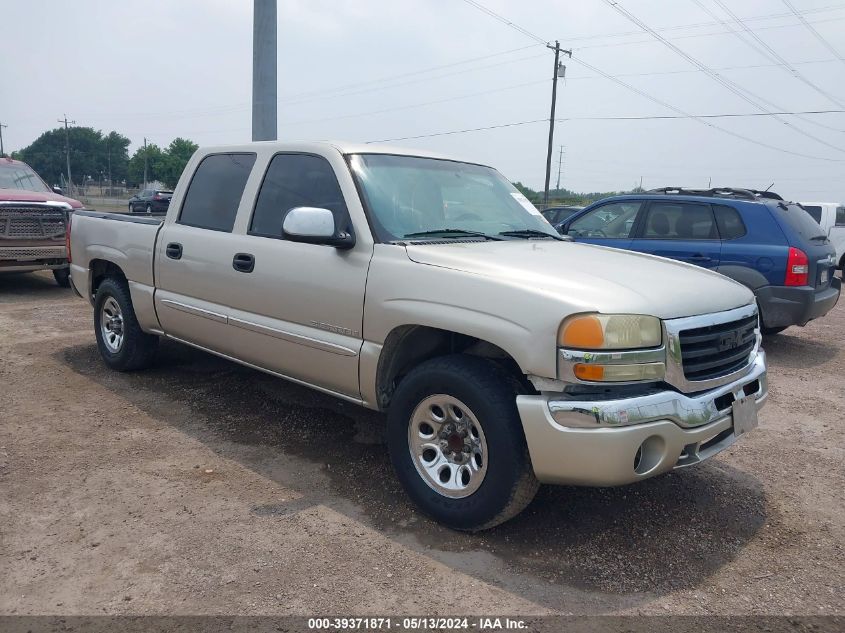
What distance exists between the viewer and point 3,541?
10.2 ft

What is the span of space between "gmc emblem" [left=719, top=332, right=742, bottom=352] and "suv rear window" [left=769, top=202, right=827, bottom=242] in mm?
4514

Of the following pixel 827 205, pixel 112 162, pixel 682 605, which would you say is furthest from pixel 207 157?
pixel 112 162

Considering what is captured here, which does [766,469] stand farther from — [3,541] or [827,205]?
[827,205]

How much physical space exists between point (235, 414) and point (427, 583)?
2482 millimetres

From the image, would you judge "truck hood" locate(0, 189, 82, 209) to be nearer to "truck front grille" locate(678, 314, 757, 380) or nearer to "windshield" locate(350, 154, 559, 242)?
"windshield" locate(350, 154, 559, 242)

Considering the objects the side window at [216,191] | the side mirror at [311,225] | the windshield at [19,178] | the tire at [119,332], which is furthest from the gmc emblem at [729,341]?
the windshield at [19,178]

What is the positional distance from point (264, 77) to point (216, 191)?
688 cm

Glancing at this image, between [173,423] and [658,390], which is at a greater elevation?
[658,390]

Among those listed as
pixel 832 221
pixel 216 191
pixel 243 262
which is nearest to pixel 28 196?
pixel 216 191

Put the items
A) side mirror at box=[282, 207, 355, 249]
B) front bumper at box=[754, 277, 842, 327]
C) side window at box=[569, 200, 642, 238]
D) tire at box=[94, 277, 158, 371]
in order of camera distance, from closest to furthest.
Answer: side mirror at box=[282, 207, 355, 249], tire at box=[94, 277, 158, 371], front bumper at box=[754, 277, 842, 327], side window at box=[569, 200, 642, 238]

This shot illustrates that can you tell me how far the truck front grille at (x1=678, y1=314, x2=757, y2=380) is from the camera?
3055mm

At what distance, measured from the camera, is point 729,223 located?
7465mm

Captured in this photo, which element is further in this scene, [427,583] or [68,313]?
[68,313]

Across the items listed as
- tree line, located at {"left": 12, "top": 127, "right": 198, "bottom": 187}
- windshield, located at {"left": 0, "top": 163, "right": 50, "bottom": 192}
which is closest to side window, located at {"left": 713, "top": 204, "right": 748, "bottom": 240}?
windshield, located at {"left": 0, "top": 163, "right": 50, "bottom": 192}
